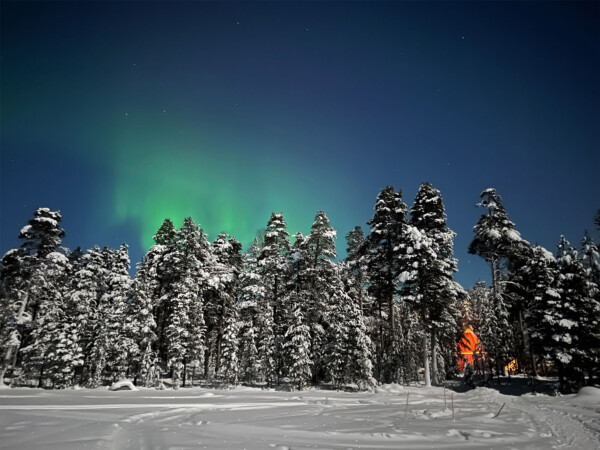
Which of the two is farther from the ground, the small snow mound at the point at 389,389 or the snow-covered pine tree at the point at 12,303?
the snow-covered pine tree at the point at 12,303

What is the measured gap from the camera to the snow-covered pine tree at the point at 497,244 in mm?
30578

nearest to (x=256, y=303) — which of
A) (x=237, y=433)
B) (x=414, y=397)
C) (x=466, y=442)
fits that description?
(x=414, y=397)

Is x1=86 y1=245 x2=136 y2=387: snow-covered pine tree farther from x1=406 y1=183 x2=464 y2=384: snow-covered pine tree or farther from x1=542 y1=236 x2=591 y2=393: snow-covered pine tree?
x1=542 y1=236 x2=591 y2=393: snow-covered pine tree

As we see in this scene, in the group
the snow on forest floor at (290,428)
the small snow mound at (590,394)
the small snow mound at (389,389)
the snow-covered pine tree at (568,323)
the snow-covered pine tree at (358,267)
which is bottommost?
the small snow mound at (389,389)

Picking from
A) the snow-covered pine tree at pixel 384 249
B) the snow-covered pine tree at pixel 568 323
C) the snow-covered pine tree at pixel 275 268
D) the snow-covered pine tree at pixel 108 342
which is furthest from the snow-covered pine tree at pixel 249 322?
the snow-covered pine tree at pixel 568 323

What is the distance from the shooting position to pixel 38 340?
1071 inches

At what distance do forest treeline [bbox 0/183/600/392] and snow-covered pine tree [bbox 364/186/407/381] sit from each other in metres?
0.12

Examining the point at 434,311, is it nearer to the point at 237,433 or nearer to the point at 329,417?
the point at 329,417

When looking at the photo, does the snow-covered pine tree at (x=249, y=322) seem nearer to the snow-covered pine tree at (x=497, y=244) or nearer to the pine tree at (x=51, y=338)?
the pine tree at (x=51, y=338)

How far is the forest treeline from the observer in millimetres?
24312

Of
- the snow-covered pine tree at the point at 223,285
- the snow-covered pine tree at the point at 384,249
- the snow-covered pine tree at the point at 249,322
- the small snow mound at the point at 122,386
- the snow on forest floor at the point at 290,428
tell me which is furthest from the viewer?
the snow-covered pine tree at the point at 223,285

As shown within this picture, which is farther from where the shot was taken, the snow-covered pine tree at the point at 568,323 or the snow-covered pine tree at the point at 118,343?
the snow-covered pine tree at the point at 118,343

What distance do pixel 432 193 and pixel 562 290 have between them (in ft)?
39.8

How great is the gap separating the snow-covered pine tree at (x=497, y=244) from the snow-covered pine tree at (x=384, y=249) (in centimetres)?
926
